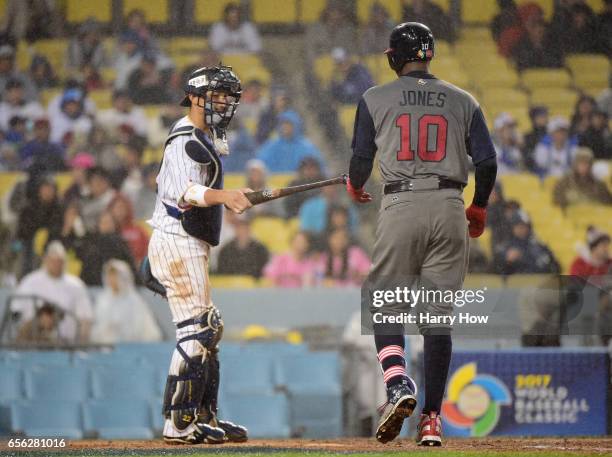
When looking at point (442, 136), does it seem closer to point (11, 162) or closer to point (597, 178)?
point (597, 178)

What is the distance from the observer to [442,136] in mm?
4984

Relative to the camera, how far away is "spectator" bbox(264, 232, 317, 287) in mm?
10781

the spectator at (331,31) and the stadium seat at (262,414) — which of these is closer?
the stadium seat at (262,414)

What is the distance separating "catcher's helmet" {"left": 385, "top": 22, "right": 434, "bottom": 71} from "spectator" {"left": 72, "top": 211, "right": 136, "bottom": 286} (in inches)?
239

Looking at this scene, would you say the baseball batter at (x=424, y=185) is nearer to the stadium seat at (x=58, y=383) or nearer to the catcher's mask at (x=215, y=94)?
the catcher's mask at (x=215, y=94)

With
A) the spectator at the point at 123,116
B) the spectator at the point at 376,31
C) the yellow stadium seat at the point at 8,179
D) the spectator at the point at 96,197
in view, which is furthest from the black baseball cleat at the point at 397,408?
the spectator at the point at 376,31

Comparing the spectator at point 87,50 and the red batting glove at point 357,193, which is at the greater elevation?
the spectator at point 87,50

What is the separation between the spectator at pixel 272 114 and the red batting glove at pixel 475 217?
700cm

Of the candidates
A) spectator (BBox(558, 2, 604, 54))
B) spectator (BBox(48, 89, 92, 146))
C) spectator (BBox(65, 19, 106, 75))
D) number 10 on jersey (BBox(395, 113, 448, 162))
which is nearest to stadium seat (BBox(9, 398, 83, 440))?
number 10 on jersey (BBox(395, 113, 448, 162))

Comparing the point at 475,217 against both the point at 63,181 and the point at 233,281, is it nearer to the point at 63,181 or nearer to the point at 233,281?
the point at 233,281

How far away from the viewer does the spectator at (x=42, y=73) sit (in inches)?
501

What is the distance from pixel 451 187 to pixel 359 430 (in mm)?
3787

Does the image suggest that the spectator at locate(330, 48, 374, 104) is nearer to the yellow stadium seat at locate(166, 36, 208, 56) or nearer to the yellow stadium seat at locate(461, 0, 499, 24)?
the yellow stadium seat at locate(461, 0, 499, 24)

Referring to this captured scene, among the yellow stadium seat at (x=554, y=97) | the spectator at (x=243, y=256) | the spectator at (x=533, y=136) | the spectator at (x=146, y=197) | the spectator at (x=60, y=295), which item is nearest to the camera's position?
the spectator at (x=60, y=295)
